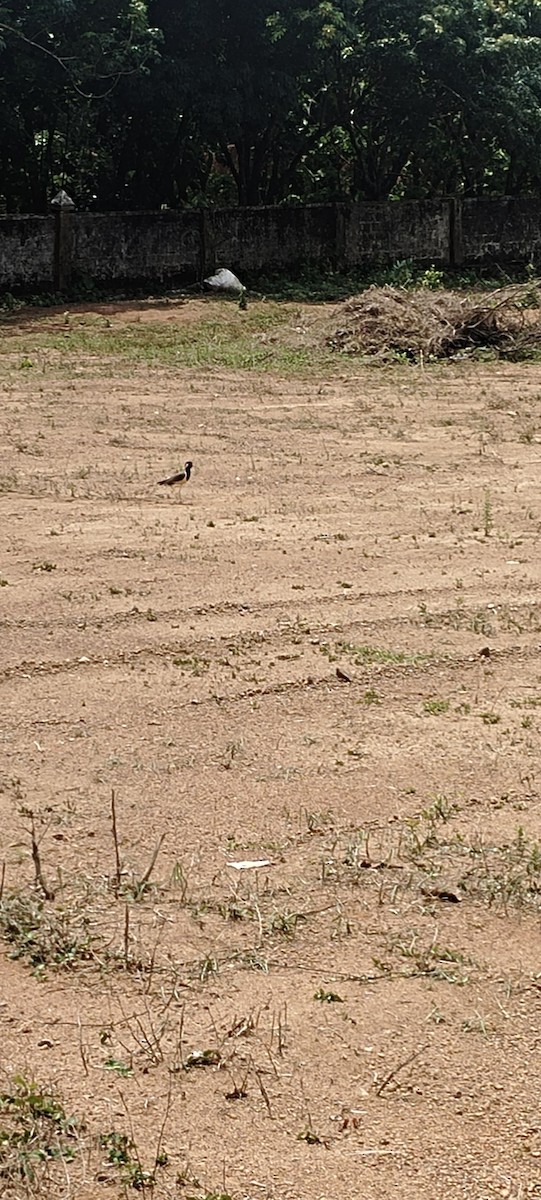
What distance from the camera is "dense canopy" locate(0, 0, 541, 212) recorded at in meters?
20.0

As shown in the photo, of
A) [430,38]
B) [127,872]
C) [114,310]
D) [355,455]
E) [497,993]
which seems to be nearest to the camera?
[497,993]

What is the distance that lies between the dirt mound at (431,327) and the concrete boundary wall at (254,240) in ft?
20.3

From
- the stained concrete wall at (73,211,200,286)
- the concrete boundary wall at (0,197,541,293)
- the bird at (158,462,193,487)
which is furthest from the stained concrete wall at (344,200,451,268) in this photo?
the bird at (158,462,193,487)

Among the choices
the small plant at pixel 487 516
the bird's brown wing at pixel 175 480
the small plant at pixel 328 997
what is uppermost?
the bird's brown wing at pixel 175 480

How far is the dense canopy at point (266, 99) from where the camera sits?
20000 mm

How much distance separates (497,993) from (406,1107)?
0.54 meters

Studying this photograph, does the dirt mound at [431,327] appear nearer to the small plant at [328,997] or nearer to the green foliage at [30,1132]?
the small plant at [328,997]

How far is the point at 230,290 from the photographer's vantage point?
20578 mm

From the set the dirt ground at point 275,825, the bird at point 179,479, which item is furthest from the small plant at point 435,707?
the bird at point 179,479

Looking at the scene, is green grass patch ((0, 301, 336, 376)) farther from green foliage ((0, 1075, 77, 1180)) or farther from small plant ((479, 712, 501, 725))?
green foliage ((0, 1075, 77, 1180))

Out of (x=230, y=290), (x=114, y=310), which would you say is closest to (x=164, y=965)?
(x=114, y=310)

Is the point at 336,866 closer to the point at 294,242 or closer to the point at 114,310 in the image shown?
the point at 114,310

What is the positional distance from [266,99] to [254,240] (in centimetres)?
227

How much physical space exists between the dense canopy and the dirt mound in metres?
A: 6.99
